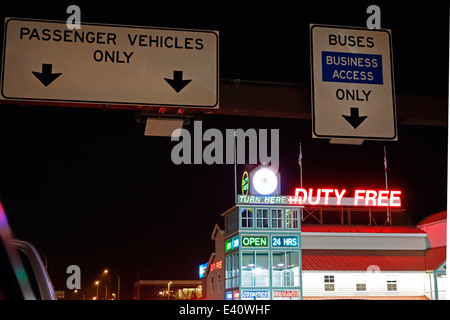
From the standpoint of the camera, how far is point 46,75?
26.4 ft

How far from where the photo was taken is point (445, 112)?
10.1 metres

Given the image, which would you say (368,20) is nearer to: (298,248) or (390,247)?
(298,248)

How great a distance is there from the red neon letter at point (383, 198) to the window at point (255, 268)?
12.2 meters

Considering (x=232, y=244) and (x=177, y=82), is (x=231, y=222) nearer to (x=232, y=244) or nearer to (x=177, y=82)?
(x=232, y=244)

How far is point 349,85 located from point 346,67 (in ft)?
0.88

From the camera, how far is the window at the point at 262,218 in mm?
51969

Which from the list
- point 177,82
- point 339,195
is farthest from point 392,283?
point 177,82

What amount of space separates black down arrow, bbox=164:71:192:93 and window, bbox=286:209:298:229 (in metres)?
44.7

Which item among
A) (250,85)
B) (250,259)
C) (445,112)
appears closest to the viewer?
(250,85)

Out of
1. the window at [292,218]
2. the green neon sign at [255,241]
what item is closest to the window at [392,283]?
the window at [292,218]

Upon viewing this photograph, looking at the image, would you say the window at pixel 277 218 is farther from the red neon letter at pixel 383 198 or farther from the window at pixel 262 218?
the red neon letter at pixel 383 198

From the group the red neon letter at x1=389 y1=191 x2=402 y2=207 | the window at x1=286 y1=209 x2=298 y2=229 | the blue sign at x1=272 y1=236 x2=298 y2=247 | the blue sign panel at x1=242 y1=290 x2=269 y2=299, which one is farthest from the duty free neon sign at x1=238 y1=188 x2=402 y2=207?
the blue sign panel at x1=242 y1=290 x2=269 y2=299
